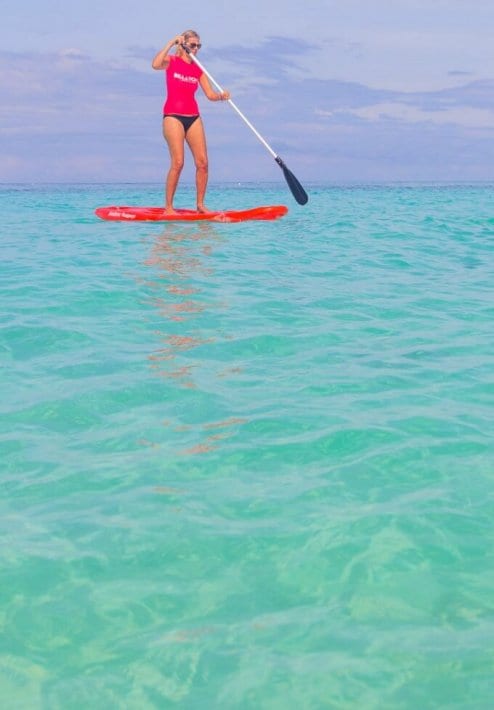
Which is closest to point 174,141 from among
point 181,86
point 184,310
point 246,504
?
point 181,86

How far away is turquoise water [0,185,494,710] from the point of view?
2.48 m

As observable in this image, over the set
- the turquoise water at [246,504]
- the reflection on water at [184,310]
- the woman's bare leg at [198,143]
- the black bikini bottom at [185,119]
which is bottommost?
the turquoise water at [246,504]

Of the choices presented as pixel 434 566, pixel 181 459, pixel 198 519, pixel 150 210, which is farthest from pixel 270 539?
pixel 150 210

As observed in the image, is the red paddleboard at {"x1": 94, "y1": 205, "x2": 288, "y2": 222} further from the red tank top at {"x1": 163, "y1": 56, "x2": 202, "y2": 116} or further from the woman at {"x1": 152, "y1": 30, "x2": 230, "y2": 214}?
the red tank top at {"x1": 163, "y1": 56, "x2": 202, "y2": 116}

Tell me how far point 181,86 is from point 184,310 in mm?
6542

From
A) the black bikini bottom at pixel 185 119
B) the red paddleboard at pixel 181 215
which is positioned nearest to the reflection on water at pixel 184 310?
the red paddleboard at pixel 181 215

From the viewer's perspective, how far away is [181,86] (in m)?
12.7

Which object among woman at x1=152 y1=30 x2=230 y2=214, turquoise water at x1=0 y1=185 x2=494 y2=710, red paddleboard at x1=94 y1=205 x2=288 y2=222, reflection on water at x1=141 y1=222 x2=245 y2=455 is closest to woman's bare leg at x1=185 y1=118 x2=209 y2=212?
woman at x1=152 y1=30 x2=230 y2=214

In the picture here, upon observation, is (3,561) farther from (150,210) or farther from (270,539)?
(150,210)

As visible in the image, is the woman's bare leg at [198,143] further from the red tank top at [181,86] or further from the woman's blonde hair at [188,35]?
the woman's blonde hair at [188,35]

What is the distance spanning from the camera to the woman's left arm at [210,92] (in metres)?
12.7

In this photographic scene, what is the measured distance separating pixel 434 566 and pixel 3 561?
1.52 m

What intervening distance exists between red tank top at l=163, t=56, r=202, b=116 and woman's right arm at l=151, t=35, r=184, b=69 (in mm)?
93

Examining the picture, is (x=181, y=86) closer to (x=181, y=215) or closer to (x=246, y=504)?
(x=181, y=215)
